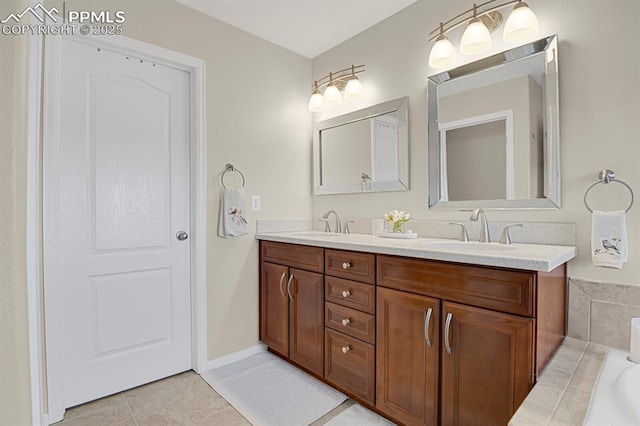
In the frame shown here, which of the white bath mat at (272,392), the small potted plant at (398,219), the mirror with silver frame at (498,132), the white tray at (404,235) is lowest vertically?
the white bath mat at (272,392)

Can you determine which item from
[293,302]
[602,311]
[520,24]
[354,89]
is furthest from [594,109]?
[293,302]

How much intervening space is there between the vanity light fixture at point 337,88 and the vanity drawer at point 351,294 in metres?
1.44

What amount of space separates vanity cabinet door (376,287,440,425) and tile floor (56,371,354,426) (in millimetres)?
385

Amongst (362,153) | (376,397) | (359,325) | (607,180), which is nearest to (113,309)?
(359,325)

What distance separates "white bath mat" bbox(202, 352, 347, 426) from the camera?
1735 mm

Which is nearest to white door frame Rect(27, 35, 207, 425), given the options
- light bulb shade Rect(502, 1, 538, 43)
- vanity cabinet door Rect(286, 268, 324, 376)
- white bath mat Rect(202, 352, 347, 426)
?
white bath mat Rect(202, 352, 347, 426)

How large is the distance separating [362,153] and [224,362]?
1871 millimetres

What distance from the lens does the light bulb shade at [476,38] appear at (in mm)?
1708

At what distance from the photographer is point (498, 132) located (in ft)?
5.81

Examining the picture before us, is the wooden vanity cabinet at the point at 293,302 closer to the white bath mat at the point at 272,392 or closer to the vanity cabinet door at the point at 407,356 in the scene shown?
the white bath mat at the point at 272,392

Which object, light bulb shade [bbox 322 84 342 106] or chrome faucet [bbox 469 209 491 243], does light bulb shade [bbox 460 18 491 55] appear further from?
light bulb shade [bbox 322 84 342 106]

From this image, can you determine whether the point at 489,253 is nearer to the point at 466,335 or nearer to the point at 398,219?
the point at 466,335

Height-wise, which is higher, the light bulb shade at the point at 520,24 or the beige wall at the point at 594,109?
the light bulb shade at the point at 520,24

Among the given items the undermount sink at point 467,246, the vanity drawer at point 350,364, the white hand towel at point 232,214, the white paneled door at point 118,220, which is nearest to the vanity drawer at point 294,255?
the white hand towel at point 232,214
